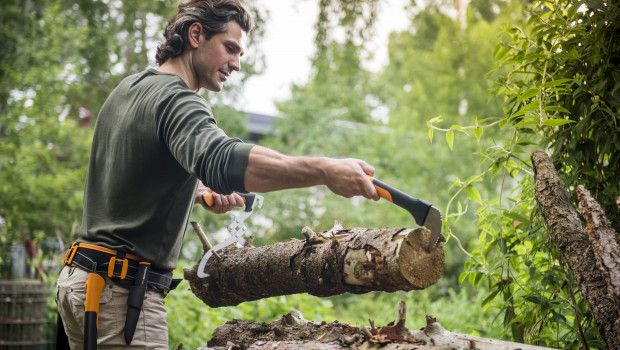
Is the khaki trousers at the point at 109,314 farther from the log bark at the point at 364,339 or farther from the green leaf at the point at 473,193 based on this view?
the green leaf at the point at 473,193

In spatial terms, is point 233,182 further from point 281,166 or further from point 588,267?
point 588,267

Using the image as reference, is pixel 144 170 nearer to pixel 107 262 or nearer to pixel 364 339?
pixel 107 262

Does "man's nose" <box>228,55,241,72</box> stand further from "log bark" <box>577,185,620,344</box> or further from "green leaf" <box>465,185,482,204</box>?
"log bark" <box>577,185,620,344</box>

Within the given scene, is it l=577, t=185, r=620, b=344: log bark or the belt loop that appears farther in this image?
the belt loop

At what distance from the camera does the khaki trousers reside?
1685mm

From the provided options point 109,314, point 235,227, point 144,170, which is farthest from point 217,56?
point 109,314

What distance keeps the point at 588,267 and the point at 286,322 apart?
965 millimetres

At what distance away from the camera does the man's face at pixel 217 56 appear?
1.89m

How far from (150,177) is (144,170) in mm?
31

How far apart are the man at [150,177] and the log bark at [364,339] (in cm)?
37

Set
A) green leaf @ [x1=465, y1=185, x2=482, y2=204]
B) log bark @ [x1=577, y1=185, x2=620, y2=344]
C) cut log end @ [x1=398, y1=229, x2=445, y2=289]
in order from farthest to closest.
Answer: green leaf @ [x1=465, y1=185, x2=482, y2=204] → cut log end @ [x1=398, y1=229, x2=445, y2=289] → log bark @ [x1=577, y1=185, x2=620, y2=344]

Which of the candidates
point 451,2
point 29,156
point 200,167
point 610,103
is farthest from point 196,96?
point 451,2

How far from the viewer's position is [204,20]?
73.9 inches

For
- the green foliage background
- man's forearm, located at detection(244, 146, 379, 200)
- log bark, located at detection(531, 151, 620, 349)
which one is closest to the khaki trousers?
man's forearm, located at detection(244, 146, 379, 200)
